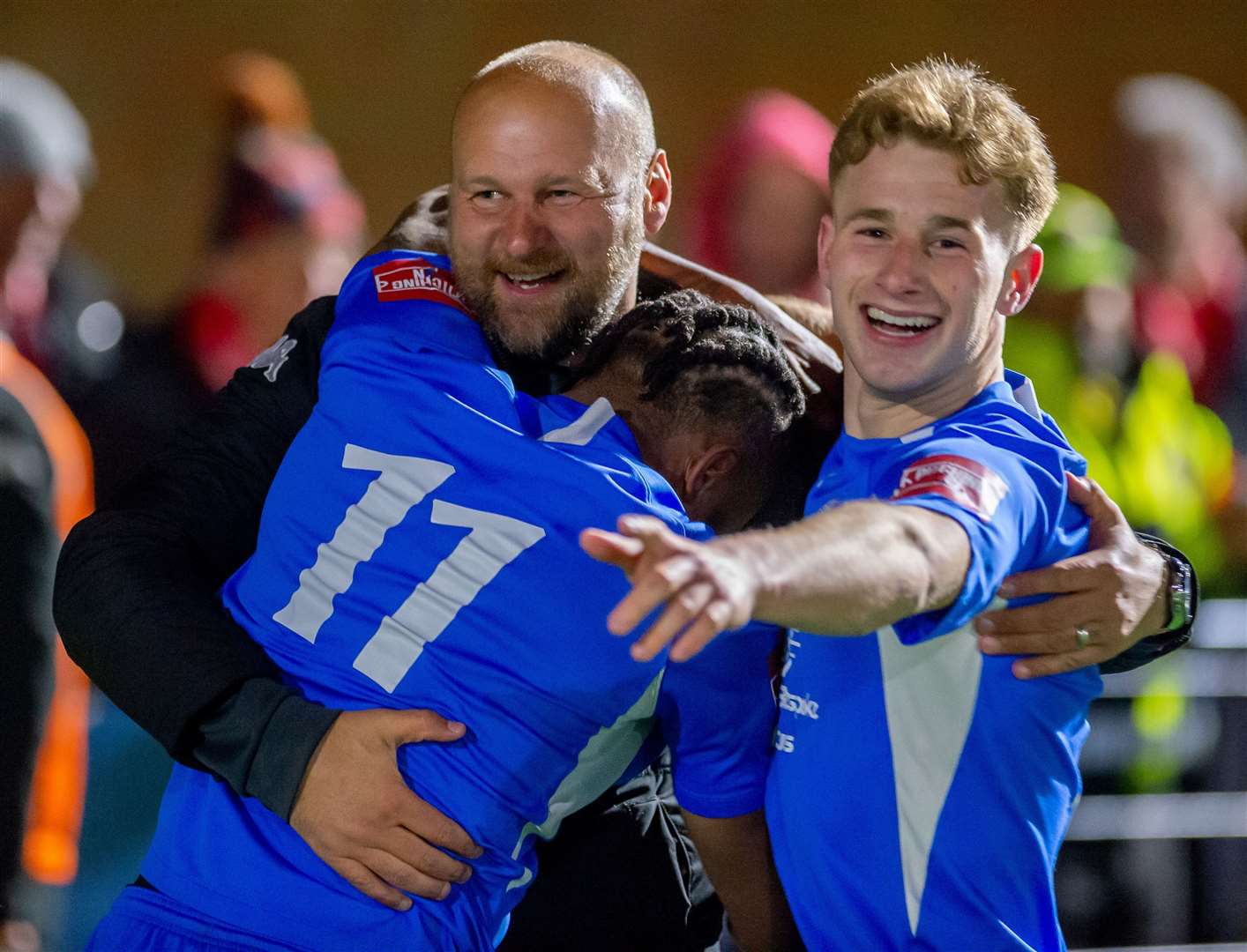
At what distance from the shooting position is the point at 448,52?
19.1ft

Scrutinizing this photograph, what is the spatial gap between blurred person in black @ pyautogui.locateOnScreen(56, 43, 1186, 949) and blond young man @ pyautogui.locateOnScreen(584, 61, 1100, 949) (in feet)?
0.37

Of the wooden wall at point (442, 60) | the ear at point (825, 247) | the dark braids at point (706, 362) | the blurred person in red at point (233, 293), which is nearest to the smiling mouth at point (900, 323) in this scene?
the ear at point (825, 247)

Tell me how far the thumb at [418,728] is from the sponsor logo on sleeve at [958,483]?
2.04 ft

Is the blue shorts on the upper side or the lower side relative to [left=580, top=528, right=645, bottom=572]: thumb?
lower

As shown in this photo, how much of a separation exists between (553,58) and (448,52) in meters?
3.92

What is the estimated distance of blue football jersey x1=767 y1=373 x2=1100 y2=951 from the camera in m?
1.72

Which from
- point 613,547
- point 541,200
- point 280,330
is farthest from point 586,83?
point 280,330

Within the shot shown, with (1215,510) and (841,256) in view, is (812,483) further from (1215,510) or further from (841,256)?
(1215,510)

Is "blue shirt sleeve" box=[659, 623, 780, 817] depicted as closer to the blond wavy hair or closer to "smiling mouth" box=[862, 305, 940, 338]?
"smiling mouth" box=[862, 305, 940, 338]

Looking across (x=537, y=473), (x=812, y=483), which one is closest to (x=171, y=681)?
(x=537, y=473)

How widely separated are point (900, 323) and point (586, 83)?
0.63 m

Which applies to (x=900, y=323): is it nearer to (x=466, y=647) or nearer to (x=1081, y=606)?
(x=1081, y=606)

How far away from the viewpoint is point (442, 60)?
230 inches

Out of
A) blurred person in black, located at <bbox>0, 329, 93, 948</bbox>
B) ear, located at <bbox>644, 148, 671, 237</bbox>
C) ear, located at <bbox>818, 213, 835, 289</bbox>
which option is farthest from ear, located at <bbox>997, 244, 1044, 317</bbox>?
blurred person in black, located at <bbox>0, 329, 93, 948</bbox>
